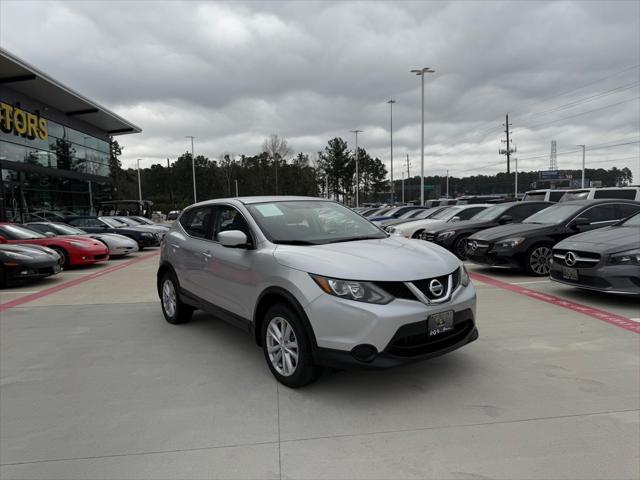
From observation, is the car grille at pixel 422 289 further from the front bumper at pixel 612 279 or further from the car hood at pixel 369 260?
the front bumper at pixel 612 279

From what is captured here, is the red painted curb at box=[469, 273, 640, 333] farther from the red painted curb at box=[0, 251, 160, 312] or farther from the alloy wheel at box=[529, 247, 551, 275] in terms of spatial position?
the red painted curb at box=[0, 251, 160, 312]

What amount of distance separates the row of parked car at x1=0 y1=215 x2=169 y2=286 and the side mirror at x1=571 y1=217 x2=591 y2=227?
9.86m

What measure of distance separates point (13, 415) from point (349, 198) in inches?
3105

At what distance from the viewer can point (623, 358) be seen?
4.26 m

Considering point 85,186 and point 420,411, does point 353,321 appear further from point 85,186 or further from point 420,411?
point 85,186

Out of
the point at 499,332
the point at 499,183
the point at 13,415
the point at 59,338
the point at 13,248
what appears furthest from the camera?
the point at 499,183

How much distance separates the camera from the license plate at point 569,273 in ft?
21.2

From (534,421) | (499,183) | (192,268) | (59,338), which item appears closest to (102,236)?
(59,338)

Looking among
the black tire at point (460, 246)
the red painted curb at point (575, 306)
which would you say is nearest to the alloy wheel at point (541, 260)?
the red painted curb at point (575, 306)

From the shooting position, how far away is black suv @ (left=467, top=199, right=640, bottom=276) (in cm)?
880

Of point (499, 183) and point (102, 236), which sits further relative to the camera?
point (499, 183)

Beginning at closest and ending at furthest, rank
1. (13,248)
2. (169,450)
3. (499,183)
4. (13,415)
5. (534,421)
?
(169,450), (534,421), (13,415), (13,248), (499,183)

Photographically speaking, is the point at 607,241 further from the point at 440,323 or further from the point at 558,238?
the point at 440,323

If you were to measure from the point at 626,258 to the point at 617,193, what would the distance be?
29.4ft
